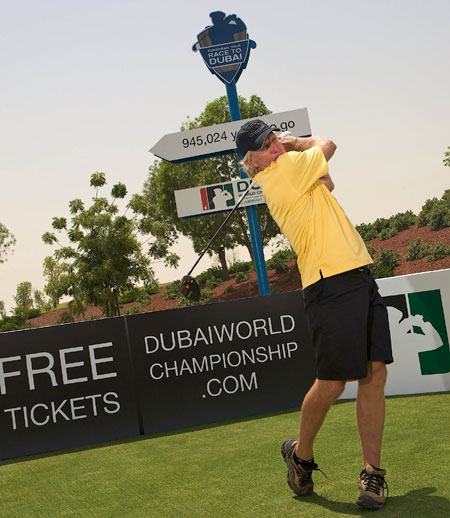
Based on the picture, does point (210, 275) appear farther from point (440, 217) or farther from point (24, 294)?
point (24, 294)

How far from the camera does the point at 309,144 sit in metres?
3.27

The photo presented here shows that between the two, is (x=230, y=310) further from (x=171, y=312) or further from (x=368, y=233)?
(x=368, y=233)

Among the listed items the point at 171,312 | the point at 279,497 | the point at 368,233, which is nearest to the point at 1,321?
the point at 368,233

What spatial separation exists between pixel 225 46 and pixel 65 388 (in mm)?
8738

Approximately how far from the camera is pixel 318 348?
3.07m

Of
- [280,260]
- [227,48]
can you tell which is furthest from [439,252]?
[227,48]

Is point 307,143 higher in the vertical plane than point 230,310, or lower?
higher

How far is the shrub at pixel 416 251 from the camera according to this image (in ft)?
110

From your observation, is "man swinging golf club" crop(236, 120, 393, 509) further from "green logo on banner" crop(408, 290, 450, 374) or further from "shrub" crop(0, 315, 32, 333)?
"shrub" crop(0, 315, 32, 333)

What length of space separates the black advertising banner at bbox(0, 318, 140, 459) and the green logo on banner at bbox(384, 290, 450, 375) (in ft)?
8.19

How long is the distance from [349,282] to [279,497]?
110cm

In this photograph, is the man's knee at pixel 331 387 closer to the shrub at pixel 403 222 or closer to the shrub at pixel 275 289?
the shrub at pixel 275 289

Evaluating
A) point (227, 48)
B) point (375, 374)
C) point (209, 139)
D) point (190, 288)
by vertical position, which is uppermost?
point (227, 48)

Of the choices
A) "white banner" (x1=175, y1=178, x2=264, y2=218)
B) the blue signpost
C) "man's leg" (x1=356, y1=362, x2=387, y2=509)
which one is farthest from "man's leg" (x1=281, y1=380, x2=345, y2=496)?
the blue signpost
